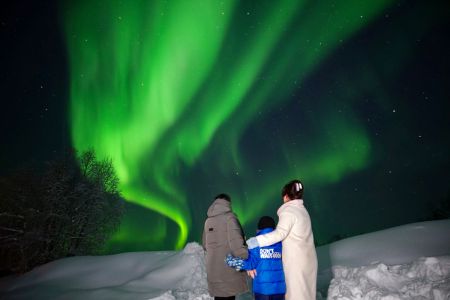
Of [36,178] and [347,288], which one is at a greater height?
[36,178]

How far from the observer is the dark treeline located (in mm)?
20125

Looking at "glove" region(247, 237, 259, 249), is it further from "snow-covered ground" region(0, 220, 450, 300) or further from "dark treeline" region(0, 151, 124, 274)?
"dark treeline" region(0, 151, 124, 274)

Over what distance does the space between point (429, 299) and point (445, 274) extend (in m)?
1.02

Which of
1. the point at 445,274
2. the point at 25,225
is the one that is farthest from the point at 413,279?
the point at 25,225

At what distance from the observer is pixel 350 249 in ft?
35.7

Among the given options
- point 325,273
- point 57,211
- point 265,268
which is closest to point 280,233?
point 265,268

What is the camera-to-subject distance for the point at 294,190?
4715 mm

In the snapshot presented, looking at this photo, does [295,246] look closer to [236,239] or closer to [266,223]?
[266,223]

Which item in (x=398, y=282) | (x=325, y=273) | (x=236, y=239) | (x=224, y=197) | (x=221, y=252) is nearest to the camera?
(x=236, y=239)

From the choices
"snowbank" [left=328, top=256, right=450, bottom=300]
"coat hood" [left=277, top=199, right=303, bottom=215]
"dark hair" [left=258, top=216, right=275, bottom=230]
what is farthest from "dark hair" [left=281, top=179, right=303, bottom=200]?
"snowbank" [left=328, top=256, right=450, bottom=300]

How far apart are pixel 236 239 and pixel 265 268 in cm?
57

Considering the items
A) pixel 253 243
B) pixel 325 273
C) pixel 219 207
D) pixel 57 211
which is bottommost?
pixel 325 273

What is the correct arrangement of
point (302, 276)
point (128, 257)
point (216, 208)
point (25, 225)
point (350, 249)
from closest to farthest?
point (302, 276), point (216, 208), point (350, 249), point (128, 257), point (25, 225)

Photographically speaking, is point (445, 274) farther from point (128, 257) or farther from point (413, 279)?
point (128, 257)
